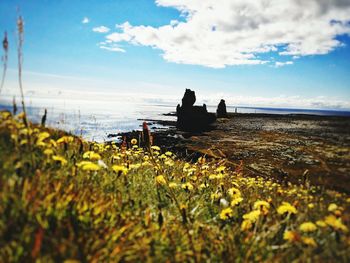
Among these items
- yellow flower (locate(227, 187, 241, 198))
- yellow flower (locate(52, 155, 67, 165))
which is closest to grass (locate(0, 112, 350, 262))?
yellow flower (locate(52, 155, 67, 165))

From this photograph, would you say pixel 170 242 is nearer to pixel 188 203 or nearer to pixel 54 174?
pixel 188 203

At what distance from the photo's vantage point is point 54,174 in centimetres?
314

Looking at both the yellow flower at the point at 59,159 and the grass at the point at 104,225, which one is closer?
the grass at the point at 104,225

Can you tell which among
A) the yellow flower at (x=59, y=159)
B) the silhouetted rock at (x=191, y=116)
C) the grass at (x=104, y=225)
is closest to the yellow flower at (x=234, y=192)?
the grass at (x=104, y=225)

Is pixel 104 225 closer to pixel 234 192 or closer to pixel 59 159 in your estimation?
pixel 59 159

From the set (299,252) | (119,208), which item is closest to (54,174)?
(119,208)

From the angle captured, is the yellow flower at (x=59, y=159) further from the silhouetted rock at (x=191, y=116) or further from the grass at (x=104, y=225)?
the silhouetted rock at (x=191, y=116)

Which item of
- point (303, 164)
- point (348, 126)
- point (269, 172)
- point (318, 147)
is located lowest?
point (269, 172)

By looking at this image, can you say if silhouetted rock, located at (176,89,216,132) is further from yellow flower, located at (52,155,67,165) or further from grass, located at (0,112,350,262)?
yellow flower, located at (52,155,67,165)

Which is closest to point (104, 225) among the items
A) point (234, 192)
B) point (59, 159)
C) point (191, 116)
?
point (59, 159)

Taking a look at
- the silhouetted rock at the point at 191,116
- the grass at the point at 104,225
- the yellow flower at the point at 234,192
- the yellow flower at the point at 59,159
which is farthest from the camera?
the silhouetted rock at the point at 191,116

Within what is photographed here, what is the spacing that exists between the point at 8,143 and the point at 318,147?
5261mm

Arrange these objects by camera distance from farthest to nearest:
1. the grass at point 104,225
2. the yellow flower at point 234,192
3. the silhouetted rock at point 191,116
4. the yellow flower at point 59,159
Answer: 1. the silhouetted rock at point 191,116
2. the yellow flower at point 234,192
3. the yellow flower at point 59,159
4. the grass at point 104,225

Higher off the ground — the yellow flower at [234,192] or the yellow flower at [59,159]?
the yellow flower at [59,159]
